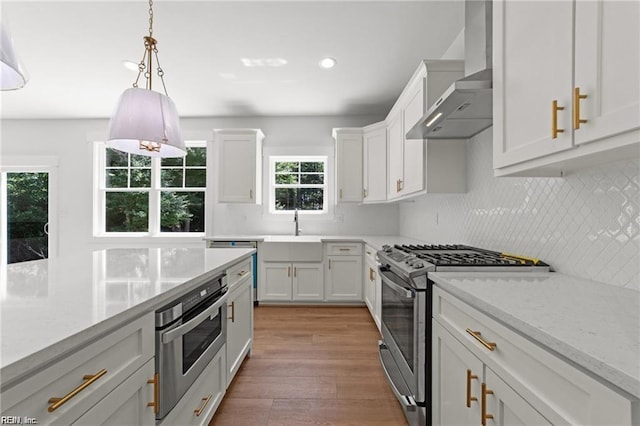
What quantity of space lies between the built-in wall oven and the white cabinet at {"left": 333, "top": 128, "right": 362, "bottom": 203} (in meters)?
2.70

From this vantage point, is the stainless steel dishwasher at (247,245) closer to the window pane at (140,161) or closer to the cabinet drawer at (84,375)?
the window pane at (140,161)

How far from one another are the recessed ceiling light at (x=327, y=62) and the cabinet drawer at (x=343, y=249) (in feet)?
6.94

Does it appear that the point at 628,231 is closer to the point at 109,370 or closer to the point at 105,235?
the point at 109,370

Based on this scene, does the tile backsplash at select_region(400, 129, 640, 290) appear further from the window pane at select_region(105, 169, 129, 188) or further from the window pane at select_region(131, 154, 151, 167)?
the window pane at select_region(105, 169, 129, 188)

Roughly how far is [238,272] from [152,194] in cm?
353

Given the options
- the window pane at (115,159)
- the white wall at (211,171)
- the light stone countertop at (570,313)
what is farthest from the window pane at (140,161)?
the light stone countertop at (570,313)

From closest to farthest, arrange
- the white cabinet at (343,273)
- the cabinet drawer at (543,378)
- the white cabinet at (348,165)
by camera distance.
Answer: the cabinet drawer at (543,378)
the white cabinet at (343,273)
the white cabinet at (348,165)

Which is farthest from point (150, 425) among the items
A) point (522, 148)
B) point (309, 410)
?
point (522, 148)

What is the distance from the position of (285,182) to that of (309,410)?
3382 millimetres

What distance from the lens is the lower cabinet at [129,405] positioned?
81 centimetres

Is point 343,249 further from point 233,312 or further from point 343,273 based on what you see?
point 233,312

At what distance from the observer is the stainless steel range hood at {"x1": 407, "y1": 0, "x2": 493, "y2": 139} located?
4.81 ft

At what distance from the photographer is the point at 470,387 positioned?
3.70ft

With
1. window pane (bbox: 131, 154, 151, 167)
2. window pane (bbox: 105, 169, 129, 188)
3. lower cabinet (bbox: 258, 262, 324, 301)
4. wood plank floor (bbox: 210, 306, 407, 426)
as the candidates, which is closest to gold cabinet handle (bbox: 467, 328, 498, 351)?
wood plank floor (bbox: 210, 306, 407, 426)
